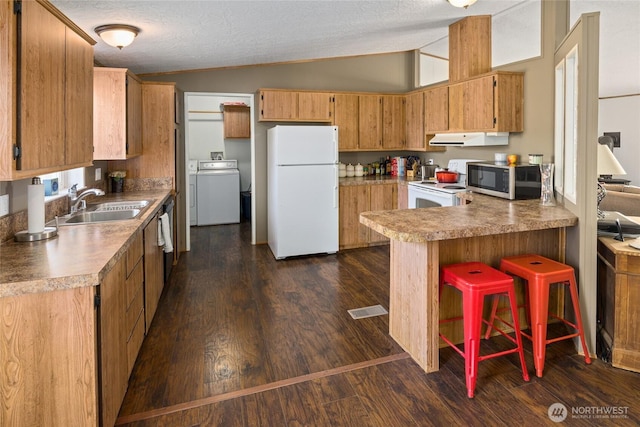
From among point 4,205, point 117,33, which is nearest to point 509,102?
point 117,33

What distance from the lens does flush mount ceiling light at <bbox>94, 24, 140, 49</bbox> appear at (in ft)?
9.43

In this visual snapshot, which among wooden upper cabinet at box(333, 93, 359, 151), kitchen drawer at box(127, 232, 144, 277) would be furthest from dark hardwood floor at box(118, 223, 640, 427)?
wooden upper cabinet at box(333, 93, 359, 151)

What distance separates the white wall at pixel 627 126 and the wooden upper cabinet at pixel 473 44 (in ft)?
15.8

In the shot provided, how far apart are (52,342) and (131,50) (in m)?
2.97

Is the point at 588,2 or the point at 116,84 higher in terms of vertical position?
the point at 588,2

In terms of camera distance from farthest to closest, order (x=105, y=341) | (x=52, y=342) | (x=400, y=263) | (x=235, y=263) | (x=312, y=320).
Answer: (x=235, y=263)
(x=312, y=320)
(x=400, y=263)
(x=105, y=341)
(x=52, y=342)

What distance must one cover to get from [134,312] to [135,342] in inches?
7.3

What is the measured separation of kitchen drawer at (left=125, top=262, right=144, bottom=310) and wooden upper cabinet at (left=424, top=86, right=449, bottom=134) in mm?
3732

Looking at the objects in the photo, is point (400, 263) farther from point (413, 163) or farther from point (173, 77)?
point (173, 77)

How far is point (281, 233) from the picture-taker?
4844mm

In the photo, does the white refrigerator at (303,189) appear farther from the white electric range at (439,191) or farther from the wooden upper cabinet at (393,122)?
the wooden upper cabinet at (393,122)

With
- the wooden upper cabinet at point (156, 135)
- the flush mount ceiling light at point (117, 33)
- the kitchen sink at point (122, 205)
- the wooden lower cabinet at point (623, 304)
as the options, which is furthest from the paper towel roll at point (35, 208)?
the wooden lower cabinet at point (623, 304)

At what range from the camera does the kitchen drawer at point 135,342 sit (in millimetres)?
2254

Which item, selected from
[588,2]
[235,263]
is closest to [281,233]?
[235,263]
